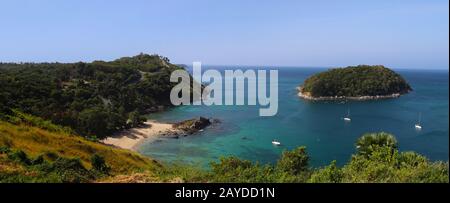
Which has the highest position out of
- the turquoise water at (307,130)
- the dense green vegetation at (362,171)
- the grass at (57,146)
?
the dense green vegetation at (362,171)

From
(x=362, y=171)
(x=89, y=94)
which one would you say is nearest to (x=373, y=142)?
(x=362, y=171)

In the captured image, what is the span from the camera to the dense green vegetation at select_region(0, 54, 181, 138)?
4506 centimetres

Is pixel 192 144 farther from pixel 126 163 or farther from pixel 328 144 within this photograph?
pixel 126 163

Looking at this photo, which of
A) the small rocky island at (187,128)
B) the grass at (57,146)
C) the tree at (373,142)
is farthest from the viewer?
the small rocky island at (187,128)

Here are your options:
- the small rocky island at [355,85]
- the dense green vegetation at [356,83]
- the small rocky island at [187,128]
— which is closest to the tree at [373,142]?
the small rocky island at [187,128]

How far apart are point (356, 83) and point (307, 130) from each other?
3966 centimetres

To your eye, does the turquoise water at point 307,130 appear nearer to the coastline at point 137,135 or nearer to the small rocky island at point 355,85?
the coastline at point 137,135

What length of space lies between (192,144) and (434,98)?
2509 inches

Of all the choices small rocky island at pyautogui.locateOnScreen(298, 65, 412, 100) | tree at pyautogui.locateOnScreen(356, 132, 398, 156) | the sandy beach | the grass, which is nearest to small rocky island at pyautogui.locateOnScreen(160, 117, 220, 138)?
the sandy beach

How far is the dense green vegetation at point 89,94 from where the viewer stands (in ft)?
148

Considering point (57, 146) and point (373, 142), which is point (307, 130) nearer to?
point (373, 142)

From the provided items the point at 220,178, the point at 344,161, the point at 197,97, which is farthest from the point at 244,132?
the point at 220,178

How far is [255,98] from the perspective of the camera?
89625 mm

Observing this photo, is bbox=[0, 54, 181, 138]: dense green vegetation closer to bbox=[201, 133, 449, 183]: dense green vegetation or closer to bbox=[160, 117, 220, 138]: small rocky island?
bbox=[160, 117, 220, 138]: small rocky island
